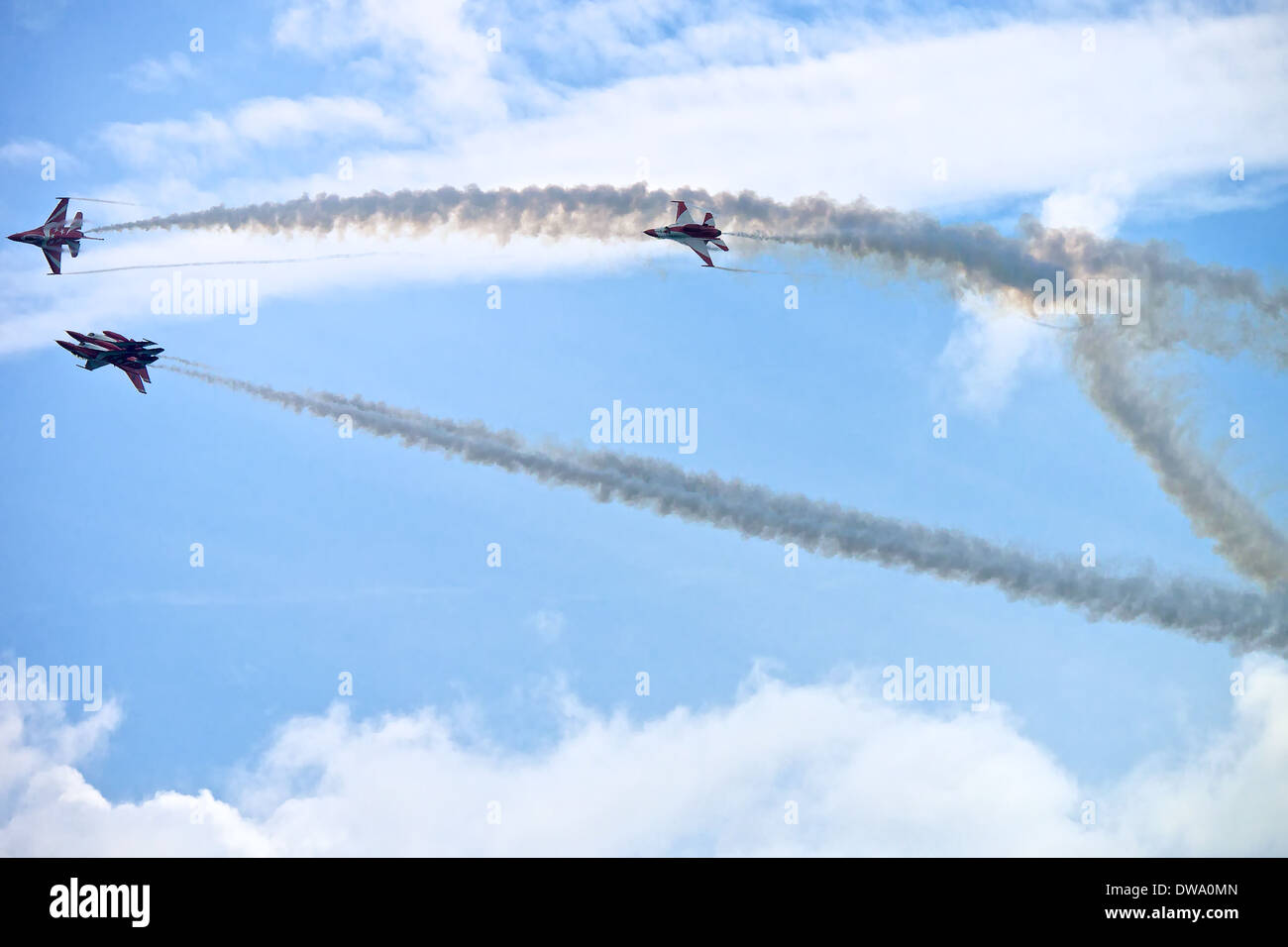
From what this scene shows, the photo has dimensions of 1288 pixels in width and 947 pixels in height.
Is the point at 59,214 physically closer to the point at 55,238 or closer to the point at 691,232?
the point at 55,238

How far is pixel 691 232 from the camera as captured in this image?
77188mm

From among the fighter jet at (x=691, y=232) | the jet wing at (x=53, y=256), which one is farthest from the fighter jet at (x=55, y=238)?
the fighter jet at (x=691, y=232)

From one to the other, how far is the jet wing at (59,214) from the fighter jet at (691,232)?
38.3 meters

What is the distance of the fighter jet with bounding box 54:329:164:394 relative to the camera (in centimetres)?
8769

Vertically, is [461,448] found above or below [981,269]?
below

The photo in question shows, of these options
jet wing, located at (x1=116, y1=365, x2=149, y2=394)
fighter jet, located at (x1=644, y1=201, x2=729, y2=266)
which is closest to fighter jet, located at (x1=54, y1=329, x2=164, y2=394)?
jet wing, located at (x1=116, y1=365, x2=149, y2=394)

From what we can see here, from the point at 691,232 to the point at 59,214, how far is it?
40.7 meters

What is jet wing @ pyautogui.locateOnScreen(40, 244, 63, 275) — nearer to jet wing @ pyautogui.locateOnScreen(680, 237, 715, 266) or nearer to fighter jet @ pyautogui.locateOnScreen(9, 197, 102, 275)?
fighter jet @ pyautogui.locateOnScreen(9, 197, 102, 275)

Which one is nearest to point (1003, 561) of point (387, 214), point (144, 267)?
point (387, 214)

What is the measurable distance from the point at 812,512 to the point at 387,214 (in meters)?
24.8

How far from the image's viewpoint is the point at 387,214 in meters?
78.3

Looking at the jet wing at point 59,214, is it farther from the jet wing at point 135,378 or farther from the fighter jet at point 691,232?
the fighter jet at point 691,232

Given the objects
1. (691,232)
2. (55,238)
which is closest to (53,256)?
Answer: (55,238)
